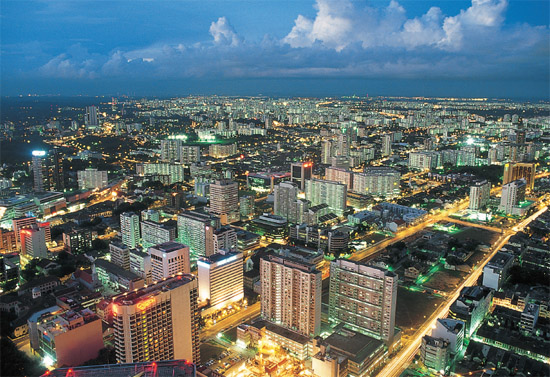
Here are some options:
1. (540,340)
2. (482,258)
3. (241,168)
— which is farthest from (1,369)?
(241,168)

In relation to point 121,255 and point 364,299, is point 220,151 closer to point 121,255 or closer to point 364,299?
point 121,255

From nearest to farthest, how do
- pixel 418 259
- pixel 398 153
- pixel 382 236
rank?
pixel 418 259
pixel 382 236
pixel 398 153

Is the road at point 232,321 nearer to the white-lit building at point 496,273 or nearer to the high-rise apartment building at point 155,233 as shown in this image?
the high-rise apartment building at point 155,233

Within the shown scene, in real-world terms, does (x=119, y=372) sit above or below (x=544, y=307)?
above

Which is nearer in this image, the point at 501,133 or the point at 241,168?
the point at 241,168

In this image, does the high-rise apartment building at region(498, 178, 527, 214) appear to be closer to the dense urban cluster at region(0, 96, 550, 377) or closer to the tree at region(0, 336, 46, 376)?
the dense urban cluster at region(0, 96, 550, 377)

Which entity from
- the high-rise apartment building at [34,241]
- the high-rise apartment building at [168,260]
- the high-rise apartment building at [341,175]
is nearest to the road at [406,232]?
the high-rise apartment building at [341,175]

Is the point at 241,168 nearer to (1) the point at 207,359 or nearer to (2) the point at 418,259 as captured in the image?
(2) the point at 418,259
